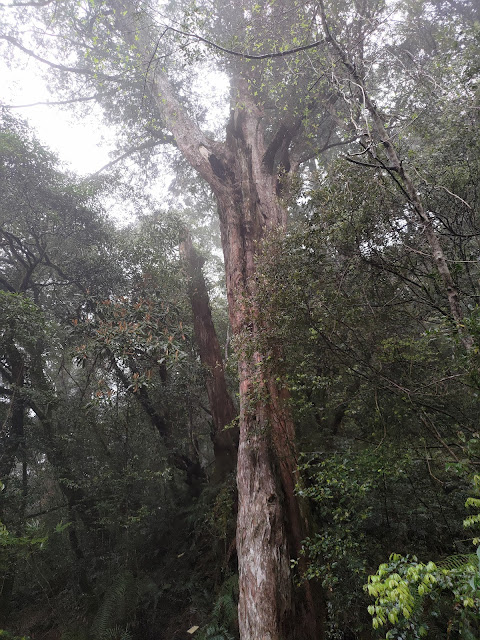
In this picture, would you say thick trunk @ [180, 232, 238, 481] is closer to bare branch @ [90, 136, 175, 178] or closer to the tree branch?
bare branch @ [90, 136, 175, 178]

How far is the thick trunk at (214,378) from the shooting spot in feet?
25.3

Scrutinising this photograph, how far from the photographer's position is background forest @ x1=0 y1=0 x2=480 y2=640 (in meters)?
3.70

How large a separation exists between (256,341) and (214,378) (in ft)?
13.3

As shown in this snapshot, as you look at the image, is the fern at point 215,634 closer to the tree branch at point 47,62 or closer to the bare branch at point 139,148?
the bare branch at point 139,148

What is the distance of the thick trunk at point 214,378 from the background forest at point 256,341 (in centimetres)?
5

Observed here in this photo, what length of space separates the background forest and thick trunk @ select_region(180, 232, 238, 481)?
2.0 inches

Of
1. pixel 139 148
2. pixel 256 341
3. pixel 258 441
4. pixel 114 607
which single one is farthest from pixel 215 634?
pixel 139 148

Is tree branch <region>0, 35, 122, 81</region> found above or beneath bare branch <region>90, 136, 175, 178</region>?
above

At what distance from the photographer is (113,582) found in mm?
6633

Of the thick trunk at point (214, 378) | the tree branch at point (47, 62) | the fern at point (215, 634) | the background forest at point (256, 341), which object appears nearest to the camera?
the background forest at point (256, 341)

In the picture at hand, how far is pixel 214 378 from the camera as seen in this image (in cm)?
814

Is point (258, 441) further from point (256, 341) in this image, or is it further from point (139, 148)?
point (139, 148)

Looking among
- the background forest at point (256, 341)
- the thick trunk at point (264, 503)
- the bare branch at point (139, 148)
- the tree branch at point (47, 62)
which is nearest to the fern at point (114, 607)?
the background forest at point (256, 341)

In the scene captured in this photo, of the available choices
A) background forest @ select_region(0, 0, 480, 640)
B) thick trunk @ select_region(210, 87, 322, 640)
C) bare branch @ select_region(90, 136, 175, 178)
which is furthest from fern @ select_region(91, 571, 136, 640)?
bare branch @ select_region(90, 136, 175, 178)
